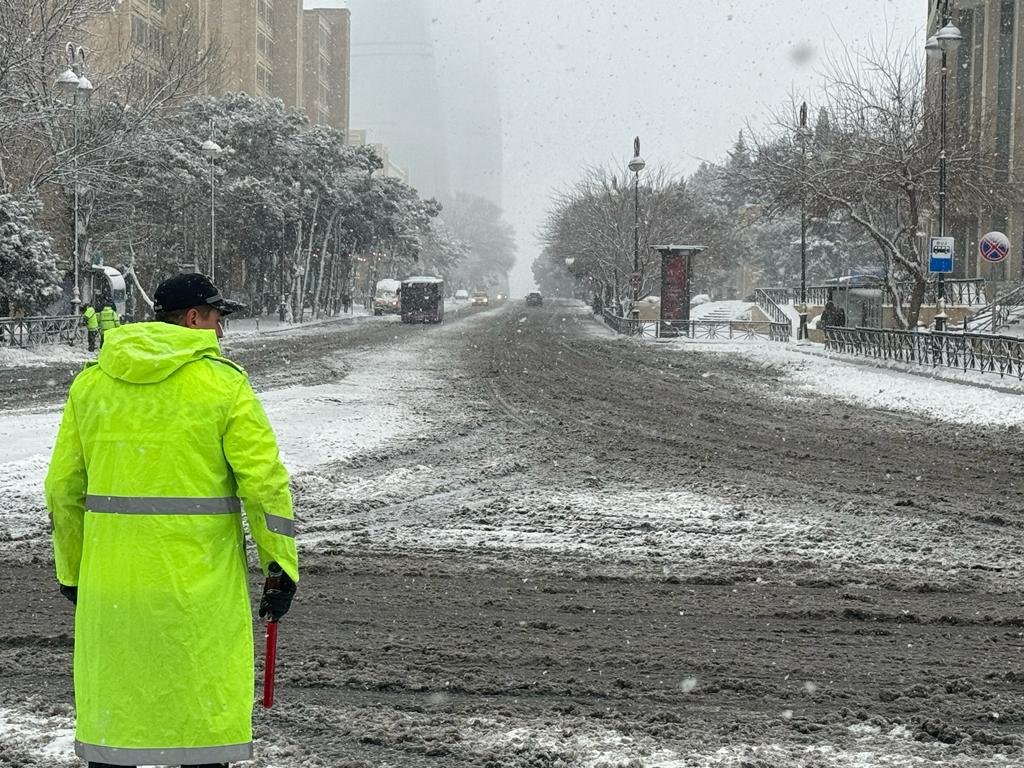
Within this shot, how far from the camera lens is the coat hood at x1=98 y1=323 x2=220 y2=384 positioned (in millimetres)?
3383

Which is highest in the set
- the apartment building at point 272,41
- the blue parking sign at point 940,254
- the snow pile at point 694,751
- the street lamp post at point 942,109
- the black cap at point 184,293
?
the apartment building at point 272,41

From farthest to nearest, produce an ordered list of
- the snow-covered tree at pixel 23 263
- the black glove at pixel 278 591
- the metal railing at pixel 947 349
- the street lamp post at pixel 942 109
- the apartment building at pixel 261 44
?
the apartment building at pixel 261 44
the snow-covered tree at pixel 23 263
the street lamp post at pixel 942 109
the metal railing at pixel 947 349
the black glove at pixel 278 591

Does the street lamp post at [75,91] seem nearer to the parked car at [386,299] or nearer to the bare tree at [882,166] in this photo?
the bare tree at [882,166]

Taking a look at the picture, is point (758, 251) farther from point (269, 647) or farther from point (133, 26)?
point (269, 647)

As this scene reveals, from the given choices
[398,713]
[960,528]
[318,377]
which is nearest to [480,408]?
[318,377]

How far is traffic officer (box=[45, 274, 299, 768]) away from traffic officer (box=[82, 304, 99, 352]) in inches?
1139

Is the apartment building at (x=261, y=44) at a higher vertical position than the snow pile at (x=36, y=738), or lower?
higher

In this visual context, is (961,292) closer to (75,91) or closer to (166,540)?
(75,91)

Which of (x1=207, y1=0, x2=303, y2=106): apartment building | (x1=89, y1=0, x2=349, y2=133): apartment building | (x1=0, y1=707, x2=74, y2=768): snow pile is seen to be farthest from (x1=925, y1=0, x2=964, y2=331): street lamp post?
(x1=207, y1=0, x2=303, y2=106): apartment building

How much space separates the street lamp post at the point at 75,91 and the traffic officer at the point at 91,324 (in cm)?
100

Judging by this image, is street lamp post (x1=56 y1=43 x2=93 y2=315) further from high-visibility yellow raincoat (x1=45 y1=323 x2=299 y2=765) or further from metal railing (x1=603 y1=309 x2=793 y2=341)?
high-visibility yellow raincoat (x1=45 y1=323 x2=299 y2=765)

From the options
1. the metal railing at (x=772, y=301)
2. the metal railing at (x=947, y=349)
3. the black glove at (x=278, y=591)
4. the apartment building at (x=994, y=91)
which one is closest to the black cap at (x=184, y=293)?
the black glove at (x=278, y=591)

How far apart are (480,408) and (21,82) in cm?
1914

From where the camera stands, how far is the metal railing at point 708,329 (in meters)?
51.0
